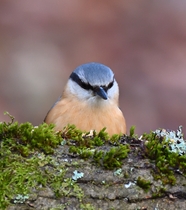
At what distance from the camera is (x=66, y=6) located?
1002 cm

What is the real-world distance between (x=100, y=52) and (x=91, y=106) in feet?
18.1

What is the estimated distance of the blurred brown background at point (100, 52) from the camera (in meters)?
7.88

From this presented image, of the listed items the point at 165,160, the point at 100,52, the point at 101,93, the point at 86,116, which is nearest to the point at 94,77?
the point at 101,93

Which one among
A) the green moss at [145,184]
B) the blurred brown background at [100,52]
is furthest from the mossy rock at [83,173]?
the blurred brown background at [100,52]

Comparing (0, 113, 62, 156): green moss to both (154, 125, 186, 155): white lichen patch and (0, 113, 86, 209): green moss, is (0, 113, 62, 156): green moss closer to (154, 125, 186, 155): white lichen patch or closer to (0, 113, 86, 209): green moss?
(0, 113, 86, 209): green moss

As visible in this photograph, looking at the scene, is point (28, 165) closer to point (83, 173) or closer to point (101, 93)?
point (83, 173)

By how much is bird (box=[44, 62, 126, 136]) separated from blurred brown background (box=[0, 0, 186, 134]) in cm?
333

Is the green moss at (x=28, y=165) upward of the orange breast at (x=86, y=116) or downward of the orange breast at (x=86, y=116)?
downward

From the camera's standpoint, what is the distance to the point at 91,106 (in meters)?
3.83

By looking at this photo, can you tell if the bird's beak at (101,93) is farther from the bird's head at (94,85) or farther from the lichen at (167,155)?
the lichen at (167,155)

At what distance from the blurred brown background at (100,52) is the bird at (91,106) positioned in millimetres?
3334

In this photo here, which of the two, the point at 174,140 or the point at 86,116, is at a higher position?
the point at 86,116

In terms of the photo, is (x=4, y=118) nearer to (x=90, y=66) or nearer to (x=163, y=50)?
(x=90, y=66)

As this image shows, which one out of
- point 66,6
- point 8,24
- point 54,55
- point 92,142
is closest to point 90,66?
point 92,142
